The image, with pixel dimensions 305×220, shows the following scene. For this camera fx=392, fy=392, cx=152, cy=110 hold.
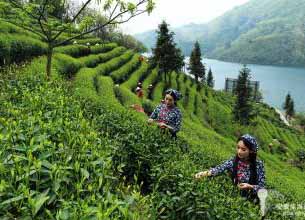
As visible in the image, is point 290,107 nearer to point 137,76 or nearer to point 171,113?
point 137,76

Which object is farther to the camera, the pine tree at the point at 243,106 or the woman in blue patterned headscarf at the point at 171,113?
the pine tree at the point at 243,106

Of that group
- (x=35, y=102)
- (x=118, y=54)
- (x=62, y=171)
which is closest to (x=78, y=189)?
(x=62, y=171)

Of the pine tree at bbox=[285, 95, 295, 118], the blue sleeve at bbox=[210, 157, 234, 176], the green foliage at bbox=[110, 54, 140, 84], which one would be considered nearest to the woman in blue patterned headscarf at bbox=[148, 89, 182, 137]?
the blue sleeve at bbox=[210, 157, 234, 176]

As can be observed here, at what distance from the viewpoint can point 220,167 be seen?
6.53 metres

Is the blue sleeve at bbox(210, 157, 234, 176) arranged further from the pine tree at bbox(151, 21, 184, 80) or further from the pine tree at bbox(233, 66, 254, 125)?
the pine tree at bbox(233, 66, 254, 125)

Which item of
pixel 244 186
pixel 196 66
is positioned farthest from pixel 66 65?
pixel 196 66

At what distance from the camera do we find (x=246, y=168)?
258 inches

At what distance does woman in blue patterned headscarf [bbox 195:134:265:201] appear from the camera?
6.34 meters

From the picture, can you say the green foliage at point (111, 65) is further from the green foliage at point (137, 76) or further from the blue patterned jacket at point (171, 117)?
the blue patterned jacket at point (171, 117)

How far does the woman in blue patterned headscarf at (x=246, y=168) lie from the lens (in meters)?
6.34

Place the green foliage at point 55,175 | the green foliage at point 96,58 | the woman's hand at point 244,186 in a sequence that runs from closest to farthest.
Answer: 1. the green foliage at point 55,175
2. the woman's hand at point 244,186
3. the green foliage at point 96,58

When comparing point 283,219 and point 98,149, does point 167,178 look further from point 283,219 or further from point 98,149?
point 283,219

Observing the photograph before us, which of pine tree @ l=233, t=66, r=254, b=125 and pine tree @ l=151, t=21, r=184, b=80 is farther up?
pine tree @ l=151, t=21, r=184, b=80

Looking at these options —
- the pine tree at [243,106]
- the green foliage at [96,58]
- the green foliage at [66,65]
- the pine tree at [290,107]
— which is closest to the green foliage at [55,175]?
the green foliage at [66,65]
